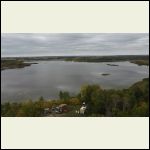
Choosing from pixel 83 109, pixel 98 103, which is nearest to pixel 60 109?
pixel 83 109

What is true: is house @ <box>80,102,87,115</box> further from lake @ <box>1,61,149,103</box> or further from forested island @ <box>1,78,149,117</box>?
lake @ <box>1,61,149,103</box>

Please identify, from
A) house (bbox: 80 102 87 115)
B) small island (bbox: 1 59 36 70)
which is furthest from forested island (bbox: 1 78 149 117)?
small island (bbox: 1 59 36 70)

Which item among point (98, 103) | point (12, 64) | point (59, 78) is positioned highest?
point (12, 64)

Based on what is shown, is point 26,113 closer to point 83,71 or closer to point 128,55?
point 83,71

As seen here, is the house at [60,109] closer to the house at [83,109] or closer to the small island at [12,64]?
the house at [83,109]

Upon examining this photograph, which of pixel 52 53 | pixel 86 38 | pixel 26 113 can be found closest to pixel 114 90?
pixel 86 38

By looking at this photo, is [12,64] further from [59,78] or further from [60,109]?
[60,109]
